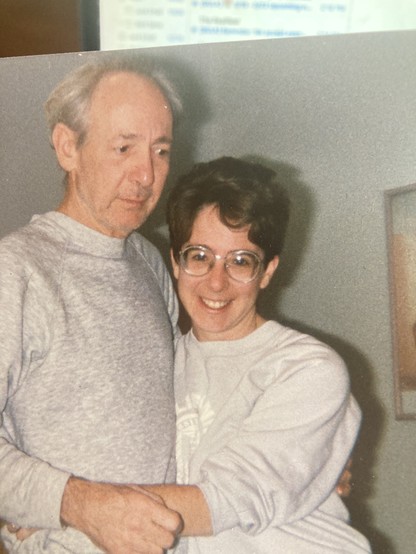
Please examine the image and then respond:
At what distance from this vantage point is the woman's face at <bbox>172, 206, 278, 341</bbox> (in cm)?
79

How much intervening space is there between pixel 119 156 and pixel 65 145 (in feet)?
0.27

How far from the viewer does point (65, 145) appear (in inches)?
32.2

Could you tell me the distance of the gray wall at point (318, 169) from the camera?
0.84m

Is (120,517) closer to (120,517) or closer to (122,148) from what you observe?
(120,517)

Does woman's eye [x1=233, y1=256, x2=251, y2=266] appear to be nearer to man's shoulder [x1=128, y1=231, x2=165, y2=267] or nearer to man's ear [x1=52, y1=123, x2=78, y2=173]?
man's shoulder [x1=128, y1=231, x2=165, y2=267]

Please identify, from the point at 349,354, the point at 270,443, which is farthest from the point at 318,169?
the point at 270,443

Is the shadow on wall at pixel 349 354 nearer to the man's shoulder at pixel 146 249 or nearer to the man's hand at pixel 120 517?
the man's shoulder at pixel 146 249

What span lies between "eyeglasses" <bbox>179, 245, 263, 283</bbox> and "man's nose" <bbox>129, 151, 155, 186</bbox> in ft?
0.36

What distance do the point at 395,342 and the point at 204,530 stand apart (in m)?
0.37

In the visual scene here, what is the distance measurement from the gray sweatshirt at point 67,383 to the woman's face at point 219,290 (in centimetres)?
8

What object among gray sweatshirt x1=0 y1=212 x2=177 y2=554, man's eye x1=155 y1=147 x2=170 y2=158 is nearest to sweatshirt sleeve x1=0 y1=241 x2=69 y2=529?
gray sweatshirt x1=0 y1=212 x2=177 y2=554

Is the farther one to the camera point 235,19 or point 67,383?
point 235,19

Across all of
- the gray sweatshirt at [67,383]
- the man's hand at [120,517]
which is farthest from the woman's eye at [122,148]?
the man's hand at [120,517]

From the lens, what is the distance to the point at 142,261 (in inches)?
33.8
